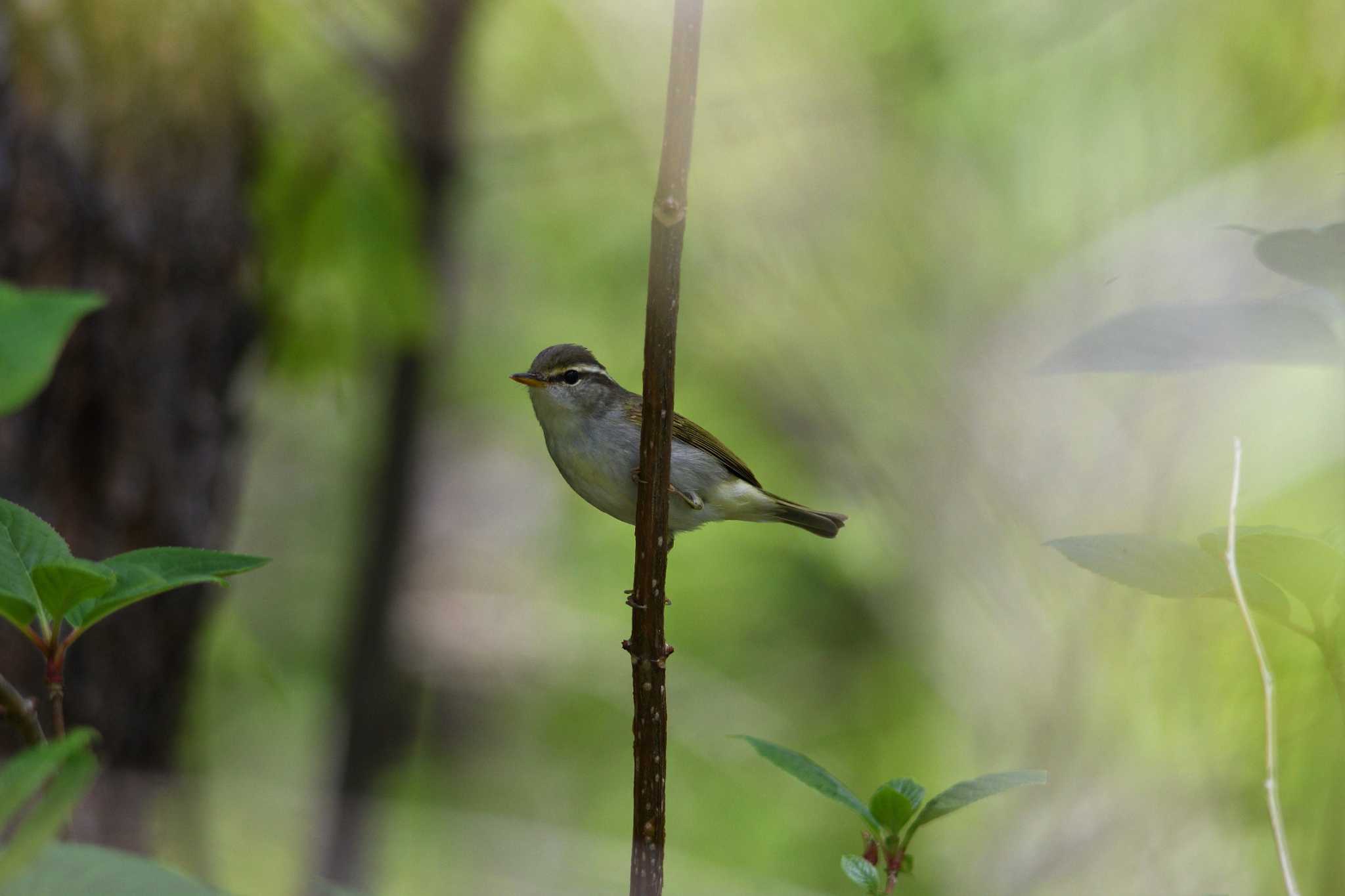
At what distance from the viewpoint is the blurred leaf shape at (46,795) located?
604 mm

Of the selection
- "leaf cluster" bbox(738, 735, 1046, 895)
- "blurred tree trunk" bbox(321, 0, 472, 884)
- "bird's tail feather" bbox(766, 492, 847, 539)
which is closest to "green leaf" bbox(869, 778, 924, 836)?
"leaf cluster" bbox(738, 735, 1046, 895)

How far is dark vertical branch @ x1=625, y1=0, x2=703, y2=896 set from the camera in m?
1.09

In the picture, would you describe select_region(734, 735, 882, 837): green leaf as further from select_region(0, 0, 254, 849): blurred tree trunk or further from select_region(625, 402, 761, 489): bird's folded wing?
select_region(0, 0, 254, 849): blurred tree trunk

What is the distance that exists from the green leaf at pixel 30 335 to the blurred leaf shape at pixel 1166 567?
0.73 meters

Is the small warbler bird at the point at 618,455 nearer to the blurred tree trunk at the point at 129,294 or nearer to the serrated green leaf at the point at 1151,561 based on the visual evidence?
the blurred tree trunk at the point at 129,294

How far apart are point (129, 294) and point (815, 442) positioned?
3022 millimetres

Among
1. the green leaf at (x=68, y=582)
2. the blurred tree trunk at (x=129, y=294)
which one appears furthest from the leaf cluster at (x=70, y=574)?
the blurred tree trunk at (x=129, y=294)

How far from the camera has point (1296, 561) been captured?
0.87m

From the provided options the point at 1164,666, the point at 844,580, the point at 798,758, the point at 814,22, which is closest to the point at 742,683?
the point at 844,580

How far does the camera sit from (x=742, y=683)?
6457mm

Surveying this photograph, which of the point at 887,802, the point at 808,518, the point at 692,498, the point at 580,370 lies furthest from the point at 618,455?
the point at 887,802

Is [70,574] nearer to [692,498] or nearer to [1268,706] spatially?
[1268,706]

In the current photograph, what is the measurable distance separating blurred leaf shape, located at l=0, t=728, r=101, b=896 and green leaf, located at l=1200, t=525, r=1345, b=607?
84cm

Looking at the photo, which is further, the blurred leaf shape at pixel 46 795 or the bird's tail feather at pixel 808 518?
the bird's tail feather at pixel 808 518
